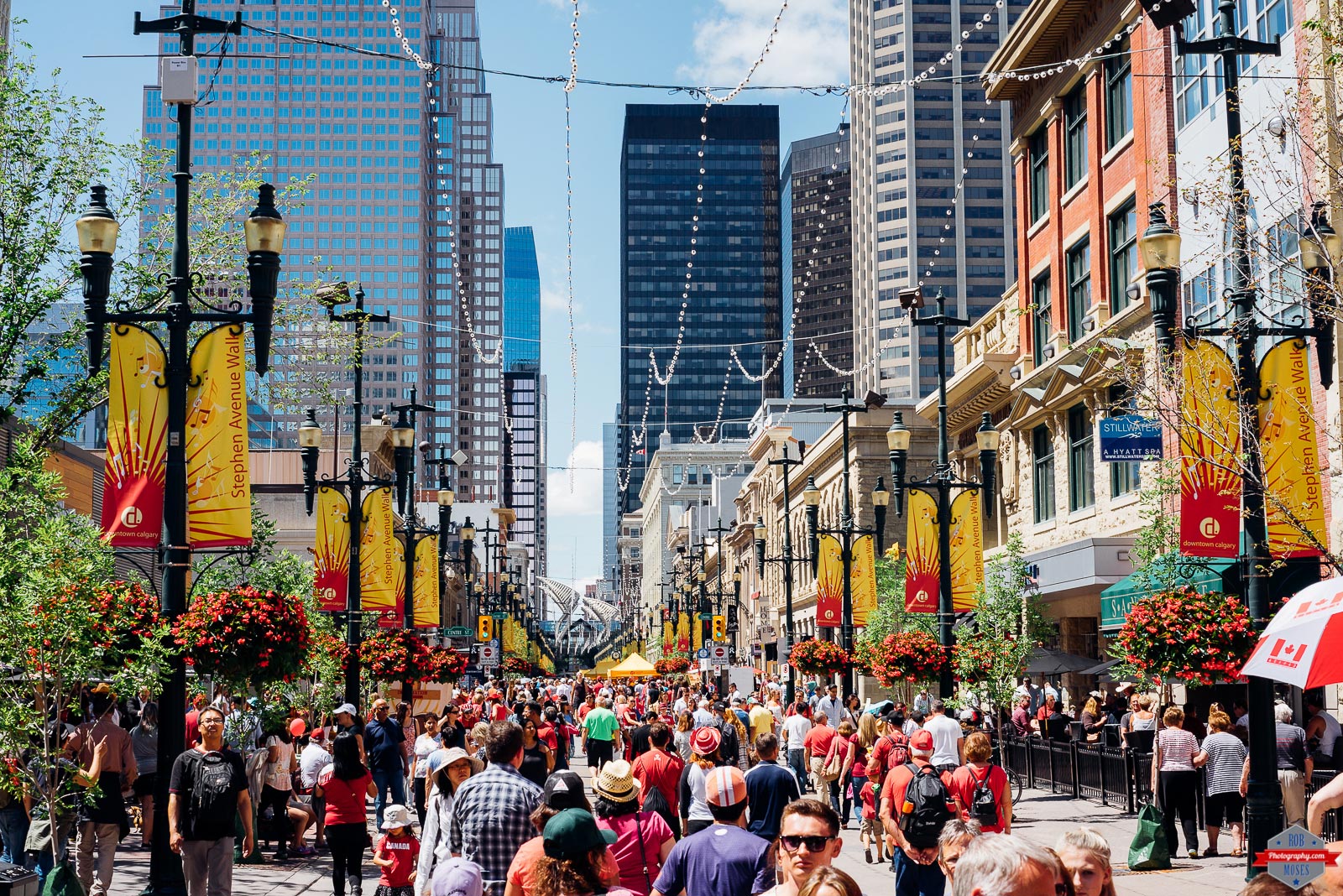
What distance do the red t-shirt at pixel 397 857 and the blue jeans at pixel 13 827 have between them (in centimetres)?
484

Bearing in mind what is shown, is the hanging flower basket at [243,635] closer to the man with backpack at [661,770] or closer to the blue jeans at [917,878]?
the man with backpack at [661,770]

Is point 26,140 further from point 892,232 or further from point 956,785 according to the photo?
point 892,232

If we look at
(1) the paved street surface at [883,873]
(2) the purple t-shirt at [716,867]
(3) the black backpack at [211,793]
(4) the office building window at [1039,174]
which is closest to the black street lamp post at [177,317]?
(3) the black backpack at [211,793]

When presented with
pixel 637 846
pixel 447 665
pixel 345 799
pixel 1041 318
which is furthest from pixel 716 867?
pixel 1041 318

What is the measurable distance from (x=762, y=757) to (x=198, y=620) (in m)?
5.51

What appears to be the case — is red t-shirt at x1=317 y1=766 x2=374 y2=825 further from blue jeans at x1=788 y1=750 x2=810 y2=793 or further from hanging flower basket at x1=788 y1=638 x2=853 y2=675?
hanging flower basket at x1=788 y1=638 x2=853 y2=675

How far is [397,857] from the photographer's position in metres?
12.0

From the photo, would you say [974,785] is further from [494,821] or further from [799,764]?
[799,764]

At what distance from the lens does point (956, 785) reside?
12.5 metres

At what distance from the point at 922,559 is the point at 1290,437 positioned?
14.7m

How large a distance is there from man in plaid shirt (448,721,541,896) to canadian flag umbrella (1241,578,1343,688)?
460 cm

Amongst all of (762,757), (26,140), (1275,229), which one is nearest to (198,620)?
(762,757)

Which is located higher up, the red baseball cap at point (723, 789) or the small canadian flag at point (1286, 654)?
the small canadian flag at point (1286, 654)

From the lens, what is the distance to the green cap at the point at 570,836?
6926 millimetres
